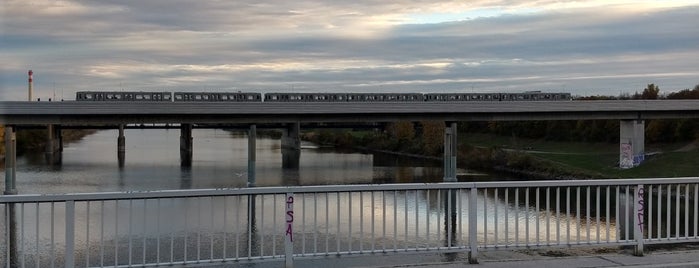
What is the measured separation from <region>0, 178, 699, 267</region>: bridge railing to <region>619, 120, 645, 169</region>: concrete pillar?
23.0 meters

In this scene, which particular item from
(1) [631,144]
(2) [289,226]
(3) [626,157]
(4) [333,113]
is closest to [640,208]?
(2) [289,226]

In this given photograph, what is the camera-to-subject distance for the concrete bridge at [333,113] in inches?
1731

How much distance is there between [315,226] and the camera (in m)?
8.81

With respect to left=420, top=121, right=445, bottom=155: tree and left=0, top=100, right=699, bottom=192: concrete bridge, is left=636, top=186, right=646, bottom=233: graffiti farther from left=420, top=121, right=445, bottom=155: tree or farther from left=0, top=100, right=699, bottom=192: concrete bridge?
left=420, top=121, right=445, bottom=155: tree

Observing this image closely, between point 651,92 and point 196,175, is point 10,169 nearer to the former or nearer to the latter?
point 196,175

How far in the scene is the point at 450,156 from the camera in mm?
52094

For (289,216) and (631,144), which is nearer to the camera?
(289,216)

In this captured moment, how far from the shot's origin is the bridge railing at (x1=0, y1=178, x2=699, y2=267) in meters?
7.83

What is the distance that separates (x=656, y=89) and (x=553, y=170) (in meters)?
37.4

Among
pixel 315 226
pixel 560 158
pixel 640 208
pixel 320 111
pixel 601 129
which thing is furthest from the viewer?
pixel 601 129

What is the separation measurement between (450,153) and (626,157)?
13.7 m

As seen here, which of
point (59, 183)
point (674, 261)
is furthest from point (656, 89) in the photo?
point (674, 261)

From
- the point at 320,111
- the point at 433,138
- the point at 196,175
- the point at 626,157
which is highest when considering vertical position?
the point at 320,111

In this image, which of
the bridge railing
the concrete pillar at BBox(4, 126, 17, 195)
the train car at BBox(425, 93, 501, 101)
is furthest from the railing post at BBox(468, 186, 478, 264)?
the train car at BBox(425, 93, 501, 101)
